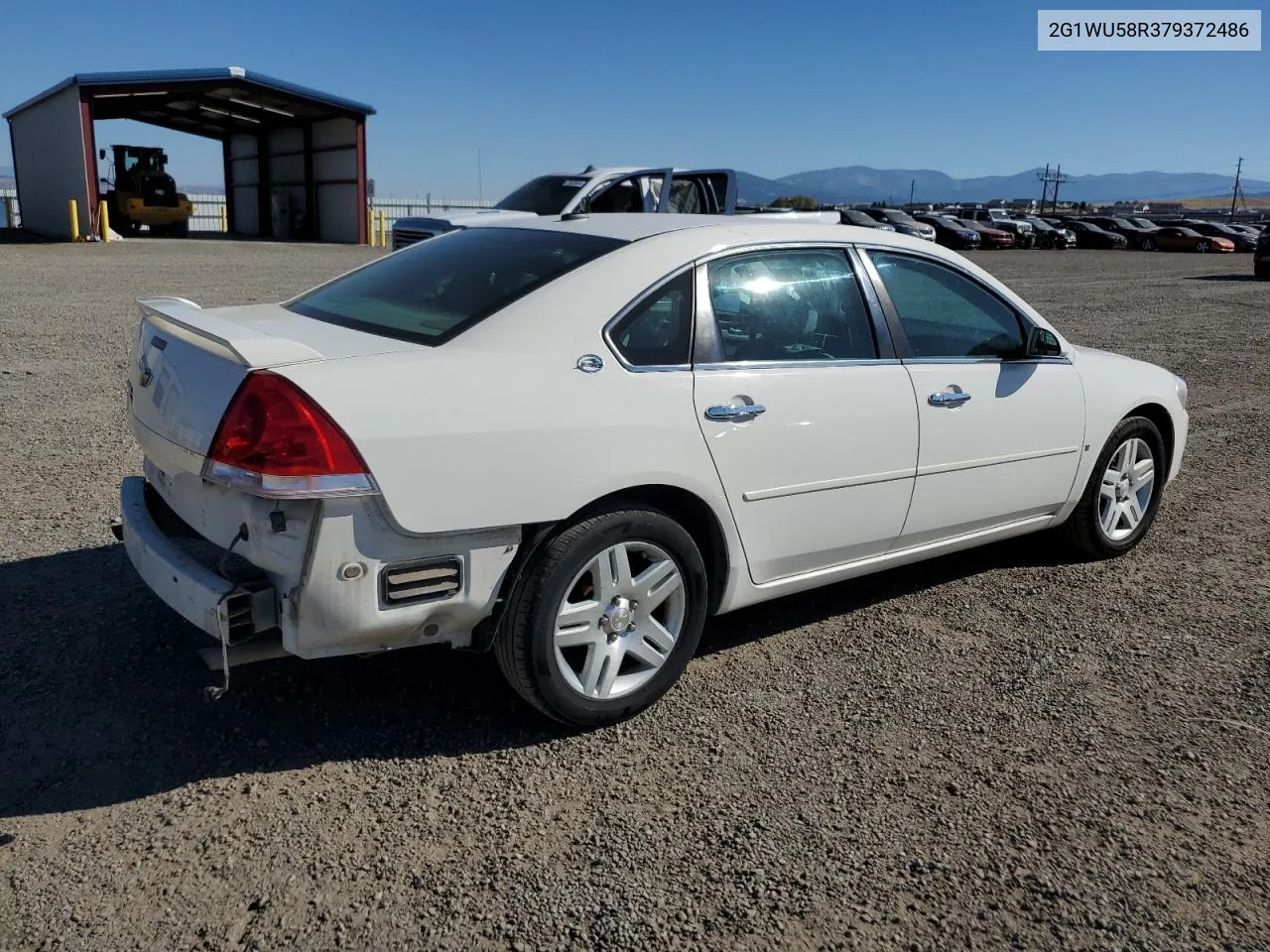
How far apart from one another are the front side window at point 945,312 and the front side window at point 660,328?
101 centimetres

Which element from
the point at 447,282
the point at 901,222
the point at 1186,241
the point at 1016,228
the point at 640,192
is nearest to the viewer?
the point at 447,282

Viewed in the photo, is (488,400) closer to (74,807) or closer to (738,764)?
(738,764)

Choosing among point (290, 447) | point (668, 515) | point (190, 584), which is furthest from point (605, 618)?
point (190, 584)

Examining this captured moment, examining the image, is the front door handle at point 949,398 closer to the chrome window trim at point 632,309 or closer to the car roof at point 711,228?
the car roof at point 711,228

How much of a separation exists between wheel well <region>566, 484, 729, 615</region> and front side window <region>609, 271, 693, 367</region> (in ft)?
1.34

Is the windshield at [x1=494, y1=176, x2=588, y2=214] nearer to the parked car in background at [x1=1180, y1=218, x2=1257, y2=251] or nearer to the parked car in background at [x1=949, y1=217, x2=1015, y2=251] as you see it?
the parked car in background at [x1=949, y1=217, x2=1015, y2=251]

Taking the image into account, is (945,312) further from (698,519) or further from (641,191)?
(641,191)

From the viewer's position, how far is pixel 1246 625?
4383mm

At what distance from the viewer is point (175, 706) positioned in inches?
135

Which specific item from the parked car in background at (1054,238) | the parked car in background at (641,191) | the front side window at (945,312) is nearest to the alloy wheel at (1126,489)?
the front side window at (945,312)

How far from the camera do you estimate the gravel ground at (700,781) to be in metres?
2.55

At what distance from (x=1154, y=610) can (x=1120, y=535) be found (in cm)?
69

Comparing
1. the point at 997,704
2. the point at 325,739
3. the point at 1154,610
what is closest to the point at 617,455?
the point at 325,739

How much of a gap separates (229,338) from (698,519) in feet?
5.11
